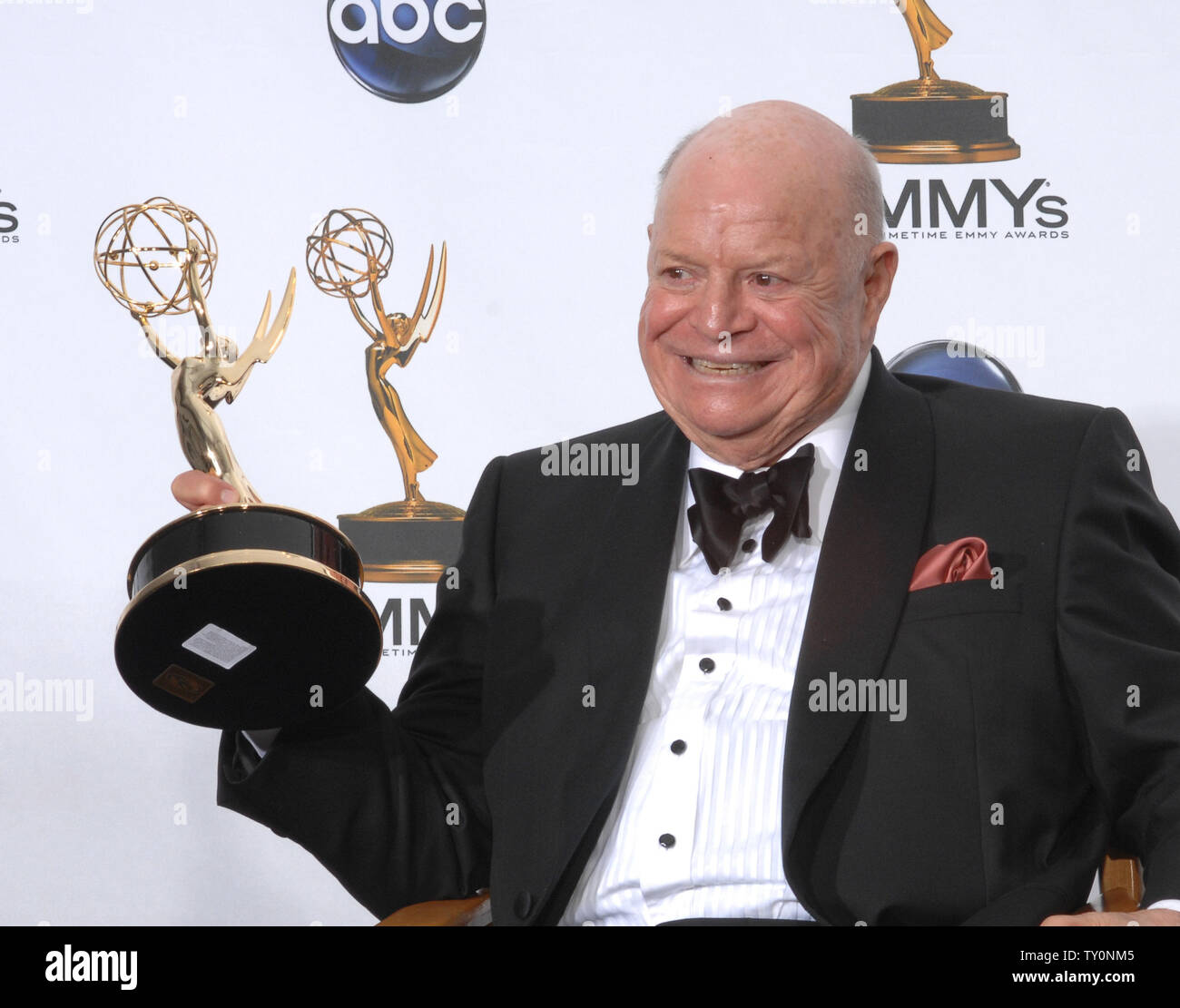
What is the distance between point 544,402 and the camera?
2969 mm

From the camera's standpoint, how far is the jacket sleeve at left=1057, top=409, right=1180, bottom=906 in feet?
5.81

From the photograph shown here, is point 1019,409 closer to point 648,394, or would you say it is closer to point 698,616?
point 698,616

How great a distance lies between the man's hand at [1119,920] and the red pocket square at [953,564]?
0.46 meters

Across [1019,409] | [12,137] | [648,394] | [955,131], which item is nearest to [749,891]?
[1019,409]

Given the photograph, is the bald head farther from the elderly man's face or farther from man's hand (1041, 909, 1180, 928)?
man's hand (1041, 909, 1180, 928)

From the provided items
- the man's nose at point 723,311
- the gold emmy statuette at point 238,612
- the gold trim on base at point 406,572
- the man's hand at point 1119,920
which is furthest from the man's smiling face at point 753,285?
the gold trim on base at point 406,572

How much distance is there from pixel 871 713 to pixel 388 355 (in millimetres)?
1473

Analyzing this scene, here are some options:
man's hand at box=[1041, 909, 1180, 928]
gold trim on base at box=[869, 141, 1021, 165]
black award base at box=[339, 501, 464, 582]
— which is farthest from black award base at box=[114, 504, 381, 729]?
gold trim on base at box=[869, 141, 1021, 165]

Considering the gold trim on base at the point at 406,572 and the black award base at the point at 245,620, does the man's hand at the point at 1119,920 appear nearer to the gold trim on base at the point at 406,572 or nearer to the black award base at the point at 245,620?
the black award base at the point at 245,620

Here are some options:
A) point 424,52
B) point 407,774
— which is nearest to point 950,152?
point 424,52

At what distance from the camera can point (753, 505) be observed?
6.64 ft

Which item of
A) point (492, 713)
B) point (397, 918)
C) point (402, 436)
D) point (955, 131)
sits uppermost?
point (955, 131)

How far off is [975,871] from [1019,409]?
66cm

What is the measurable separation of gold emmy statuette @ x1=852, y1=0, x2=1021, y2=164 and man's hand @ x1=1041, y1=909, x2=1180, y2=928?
5.71 feet
